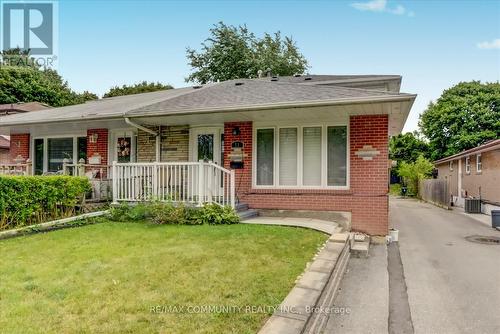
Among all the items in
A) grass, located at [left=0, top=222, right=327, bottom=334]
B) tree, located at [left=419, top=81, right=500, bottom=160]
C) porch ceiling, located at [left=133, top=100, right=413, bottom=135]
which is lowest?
grass, located at [left=0, top=222, right=327, bottom=334]

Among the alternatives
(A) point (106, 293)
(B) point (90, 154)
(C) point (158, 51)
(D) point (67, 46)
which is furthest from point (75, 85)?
(A) point (106, 293)

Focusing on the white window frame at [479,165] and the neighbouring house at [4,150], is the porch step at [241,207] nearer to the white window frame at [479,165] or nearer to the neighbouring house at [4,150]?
the white window frame at [479,165]

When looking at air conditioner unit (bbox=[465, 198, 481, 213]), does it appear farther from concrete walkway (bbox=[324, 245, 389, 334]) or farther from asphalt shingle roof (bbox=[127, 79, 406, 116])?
concrete walkway (bbox=[324, 245, 389, 334])

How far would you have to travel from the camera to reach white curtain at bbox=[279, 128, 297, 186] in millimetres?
9336

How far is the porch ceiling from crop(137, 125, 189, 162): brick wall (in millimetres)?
428

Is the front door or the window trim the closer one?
the front door

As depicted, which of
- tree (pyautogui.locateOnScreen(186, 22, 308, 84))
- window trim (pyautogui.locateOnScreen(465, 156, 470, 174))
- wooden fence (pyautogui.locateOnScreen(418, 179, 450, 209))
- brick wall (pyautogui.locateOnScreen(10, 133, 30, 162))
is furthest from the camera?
tree (pyautogui.locateOnScreen(186, 22, 308, 84))

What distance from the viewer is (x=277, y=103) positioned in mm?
8023

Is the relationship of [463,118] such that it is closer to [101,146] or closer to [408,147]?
[408,147]

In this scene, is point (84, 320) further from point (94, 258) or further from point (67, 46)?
point (67, 46)

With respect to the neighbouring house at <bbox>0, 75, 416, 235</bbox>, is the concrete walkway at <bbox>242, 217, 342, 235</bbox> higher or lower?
lower

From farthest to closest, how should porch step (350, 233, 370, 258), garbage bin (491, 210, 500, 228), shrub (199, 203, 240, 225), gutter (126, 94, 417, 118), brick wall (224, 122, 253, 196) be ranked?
garbage bin (491, 210, 500, 228) < brick wall (224, 122, 253, 196) < shrub (199, 203, 240, 225) < gutter (126, 94, 417, 118) < porch step (350, 233, 370, 258)

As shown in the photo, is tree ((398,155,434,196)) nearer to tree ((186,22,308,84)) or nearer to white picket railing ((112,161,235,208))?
tree ((186,22,308,84))
